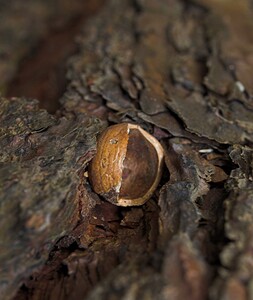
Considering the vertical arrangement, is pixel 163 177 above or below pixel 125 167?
below

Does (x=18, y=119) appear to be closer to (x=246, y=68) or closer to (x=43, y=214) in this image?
(x=43, y=214)

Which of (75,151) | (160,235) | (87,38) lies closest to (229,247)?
(160,235)

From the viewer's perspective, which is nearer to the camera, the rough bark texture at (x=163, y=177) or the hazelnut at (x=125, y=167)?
the rough bark texture at (x=163, y=177)

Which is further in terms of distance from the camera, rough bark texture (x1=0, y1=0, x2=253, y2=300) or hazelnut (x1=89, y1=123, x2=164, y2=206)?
hazelnut (x1=89, y1=123, x2=164, y2=206)
